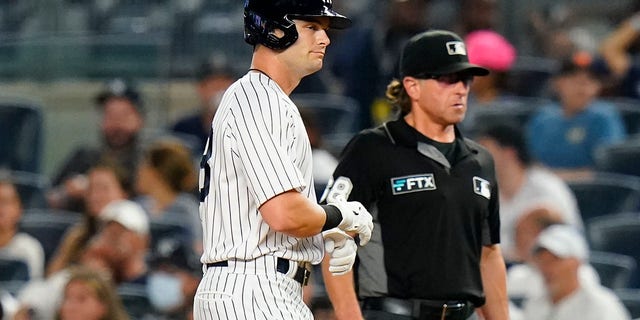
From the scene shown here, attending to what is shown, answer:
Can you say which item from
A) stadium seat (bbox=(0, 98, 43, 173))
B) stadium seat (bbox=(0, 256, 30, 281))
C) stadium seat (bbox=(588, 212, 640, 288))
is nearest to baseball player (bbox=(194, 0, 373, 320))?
stadium seat (bbox=(588, 212, 640, 288))

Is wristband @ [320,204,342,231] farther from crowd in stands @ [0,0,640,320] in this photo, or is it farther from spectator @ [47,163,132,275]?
spectator @ [47,163,132,275]

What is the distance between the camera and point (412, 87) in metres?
5.02

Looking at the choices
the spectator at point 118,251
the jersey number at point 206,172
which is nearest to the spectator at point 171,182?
the spectator at point 118,251

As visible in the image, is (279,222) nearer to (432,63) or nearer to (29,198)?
(432,63)

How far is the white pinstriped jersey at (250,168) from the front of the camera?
380 centimetres

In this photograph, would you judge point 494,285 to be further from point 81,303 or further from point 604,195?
point 604,195

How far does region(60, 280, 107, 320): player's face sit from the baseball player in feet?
11.7

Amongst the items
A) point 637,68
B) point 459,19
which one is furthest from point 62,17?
point 637,68

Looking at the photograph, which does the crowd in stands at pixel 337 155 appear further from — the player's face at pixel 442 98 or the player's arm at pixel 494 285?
the player's face at pixel 442 98

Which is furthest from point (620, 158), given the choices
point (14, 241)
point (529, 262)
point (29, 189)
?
point (29, 189)

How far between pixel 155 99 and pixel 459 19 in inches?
91.0

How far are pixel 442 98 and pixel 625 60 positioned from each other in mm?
4815

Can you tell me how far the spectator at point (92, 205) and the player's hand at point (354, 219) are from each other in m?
4.87

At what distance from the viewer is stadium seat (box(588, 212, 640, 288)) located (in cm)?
817
